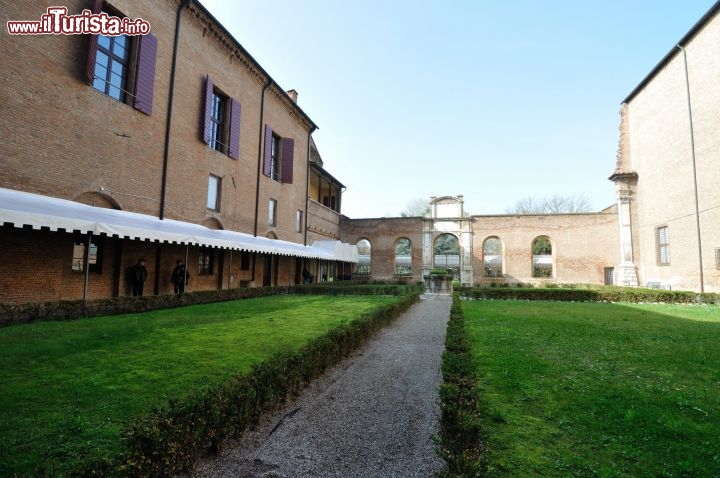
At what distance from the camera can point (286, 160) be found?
2061 centimetres

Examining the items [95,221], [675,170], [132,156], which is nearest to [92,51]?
[132,156]

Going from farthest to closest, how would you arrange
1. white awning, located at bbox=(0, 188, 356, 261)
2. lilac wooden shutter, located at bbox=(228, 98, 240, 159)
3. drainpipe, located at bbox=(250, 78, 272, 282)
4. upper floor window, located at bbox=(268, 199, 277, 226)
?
1. upper floor window, located at bbox=(268, 199, 277, 226)
2. drainpipe, located at bbox=(250, 78, 272, 282)
3. lilac wooden shutter, located at bbox=(228, 98, 240, 159)
4. white awning, located at bbox=(0, 188, 356, 261)

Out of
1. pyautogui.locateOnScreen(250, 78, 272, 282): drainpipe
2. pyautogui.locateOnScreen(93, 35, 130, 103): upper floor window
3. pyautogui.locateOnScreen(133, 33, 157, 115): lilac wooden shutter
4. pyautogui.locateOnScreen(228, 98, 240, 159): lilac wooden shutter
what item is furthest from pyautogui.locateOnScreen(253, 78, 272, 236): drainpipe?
pyautogui.locateOnScreen(93, 35, 130, 103): upper floor window

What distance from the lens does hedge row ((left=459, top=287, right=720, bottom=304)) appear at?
46.3 feet

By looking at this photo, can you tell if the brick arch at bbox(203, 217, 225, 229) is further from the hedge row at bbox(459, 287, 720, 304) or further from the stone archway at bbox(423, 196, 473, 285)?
the stone archway at bbox(423, 196, 473, 285)

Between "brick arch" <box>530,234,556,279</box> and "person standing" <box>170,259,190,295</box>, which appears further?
"brick arch" <box>530,234,556,279</box>

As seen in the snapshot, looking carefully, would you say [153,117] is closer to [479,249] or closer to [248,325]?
[248,325]

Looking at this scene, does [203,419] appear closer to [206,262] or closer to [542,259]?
[206,262]

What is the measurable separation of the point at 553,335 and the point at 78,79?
12.4m

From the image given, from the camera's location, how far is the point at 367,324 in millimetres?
7160

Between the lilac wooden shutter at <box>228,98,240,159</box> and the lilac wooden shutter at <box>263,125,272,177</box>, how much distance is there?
7.87ft

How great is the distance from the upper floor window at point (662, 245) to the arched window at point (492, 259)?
8665 millimetres

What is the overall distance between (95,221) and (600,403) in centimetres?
968

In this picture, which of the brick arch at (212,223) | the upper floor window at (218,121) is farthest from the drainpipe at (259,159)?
the brick arch at (212,223)
